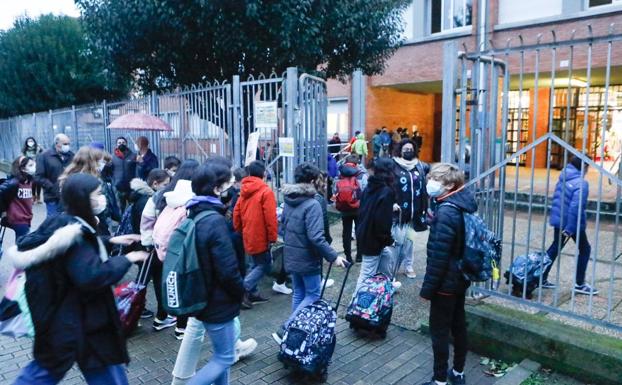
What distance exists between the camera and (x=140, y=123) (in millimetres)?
8047

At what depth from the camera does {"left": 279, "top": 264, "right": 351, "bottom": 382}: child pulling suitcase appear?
3727 millimetres

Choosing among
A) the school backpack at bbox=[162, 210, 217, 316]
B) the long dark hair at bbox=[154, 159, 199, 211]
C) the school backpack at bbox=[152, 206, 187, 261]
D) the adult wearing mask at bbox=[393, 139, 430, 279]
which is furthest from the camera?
the adult wearing mask at bbox=[393, 139, 430, 279]

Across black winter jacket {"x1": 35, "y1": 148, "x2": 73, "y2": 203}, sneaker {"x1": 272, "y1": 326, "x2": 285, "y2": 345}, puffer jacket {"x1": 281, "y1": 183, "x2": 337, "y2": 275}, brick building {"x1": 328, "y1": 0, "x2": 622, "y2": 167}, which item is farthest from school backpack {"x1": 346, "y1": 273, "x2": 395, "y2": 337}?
brick building {"x1": 328, "y1": 0, "x2": 622, "y2": 167}

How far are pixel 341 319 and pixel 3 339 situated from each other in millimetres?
3360

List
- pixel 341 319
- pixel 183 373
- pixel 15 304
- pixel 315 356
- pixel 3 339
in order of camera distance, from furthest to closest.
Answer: pixel 341 319, pixel 3 339, pixel 315 356, pixel 183 373, pixel 15 304

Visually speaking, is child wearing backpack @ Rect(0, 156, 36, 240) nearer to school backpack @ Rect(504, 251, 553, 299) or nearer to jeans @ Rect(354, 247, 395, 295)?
jeans @ Rect(354, 247, 395, 295)

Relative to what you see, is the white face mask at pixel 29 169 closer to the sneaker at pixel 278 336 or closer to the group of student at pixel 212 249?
the group of student at pixel 212 249

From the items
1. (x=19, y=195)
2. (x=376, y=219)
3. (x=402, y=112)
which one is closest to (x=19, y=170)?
(x=19, y=195)

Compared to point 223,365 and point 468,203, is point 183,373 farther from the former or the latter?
point 468,203

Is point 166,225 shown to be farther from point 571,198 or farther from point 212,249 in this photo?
point 571,198

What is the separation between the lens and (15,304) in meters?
2.52

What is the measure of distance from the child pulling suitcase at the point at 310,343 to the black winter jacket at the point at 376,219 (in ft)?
3.79

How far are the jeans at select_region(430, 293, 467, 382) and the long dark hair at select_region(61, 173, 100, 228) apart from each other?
2.43m

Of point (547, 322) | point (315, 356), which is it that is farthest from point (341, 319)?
point (547, 322)
